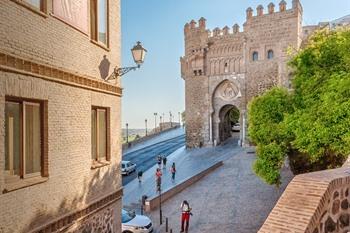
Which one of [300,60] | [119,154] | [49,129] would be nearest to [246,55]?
[300,60]

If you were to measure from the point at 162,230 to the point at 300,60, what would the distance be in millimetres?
9586

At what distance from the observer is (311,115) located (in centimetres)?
1445

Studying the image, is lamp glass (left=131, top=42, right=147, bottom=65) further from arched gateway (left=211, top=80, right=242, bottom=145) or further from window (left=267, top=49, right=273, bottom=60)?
arched gateway (left=211, top=80, right=242, bottom=145)

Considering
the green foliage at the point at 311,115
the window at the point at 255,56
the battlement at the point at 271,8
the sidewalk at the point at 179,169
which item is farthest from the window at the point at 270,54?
the green foliage at the point at 311,115

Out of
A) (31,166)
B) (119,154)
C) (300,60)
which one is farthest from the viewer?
(300,60)

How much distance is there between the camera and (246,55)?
3944cm

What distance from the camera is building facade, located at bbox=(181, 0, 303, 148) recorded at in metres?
37.2

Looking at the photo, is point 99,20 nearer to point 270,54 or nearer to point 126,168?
point 126,168

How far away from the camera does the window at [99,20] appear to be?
26.4 feet

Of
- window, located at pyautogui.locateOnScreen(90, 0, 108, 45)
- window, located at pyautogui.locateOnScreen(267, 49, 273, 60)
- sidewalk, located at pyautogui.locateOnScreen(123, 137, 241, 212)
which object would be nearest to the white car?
sidewalk, located at pyautogui.locateOnScreen(123, 137, 241, 212)

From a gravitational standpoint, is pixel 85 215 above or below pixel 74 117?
below

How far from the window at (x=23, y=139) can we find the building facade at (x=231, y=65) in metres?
33.6

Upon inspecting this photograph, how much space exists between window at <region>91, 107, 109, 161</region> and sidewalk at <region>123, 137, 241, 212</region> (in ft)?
34.2

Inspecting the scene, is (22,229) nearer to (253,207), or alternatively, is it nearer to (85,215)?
(85,215)
